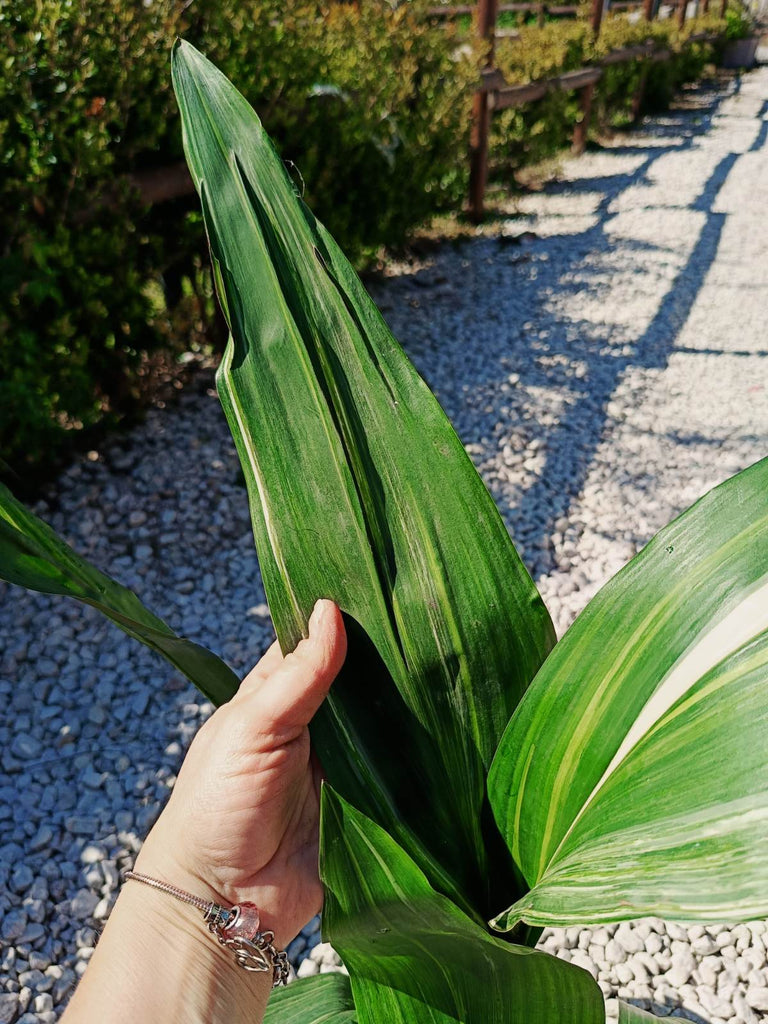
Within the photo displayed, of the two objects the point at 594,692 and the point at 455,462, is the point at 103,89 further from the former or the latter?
the point at 594,692

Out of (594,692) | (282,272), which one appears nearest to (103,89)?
(282,272)

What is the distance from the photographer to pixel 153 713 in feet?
6.35

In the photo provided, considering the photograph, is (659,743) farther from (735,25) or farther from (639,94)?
(735,25)

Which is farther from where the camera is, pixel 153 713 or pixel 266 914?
pixel 153 713

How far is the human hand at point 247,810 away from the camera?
2.48 ft

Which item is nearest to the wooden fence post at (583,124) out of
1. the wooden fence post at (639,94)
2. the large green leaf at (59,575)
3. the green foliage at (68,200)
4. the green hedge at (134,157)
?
the wooden fence post at (639,94)

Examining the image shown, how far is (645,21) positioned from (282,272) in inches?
395

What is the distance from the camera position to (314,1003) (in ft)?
3.41

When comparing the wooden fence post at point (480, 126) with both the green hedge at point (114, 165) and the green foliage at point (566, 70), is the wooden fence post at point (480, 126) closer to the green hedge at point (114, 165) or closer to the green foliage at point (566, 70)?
the green foliage at point (566, 70)

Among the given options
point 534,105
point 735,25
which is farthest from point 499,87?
point 735,25

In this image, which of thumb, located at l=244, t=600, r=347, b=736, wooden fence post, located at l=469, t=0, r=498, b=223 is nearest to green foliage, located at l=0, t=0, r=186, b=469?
thumb, located at l=244, t=600, r=347, b=736

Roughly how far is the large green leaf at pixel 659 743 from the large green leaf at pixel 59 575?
30cm

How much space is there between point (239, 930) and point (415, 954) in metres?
0.29

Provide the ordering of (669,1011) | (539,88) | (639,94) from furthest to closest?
(639,94)
(539,88)
(669,1011)
